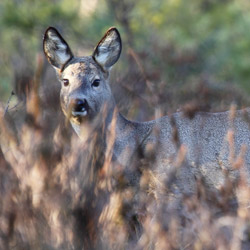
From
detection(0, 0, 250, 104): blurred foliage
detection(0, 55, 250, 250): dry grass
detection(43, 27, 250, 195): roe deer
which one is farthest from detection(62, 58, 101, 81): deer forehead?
detection(0, 55, 250, 250): dry grass

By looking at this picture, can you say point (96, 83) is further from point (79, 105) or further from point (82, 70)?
point (79, 105)

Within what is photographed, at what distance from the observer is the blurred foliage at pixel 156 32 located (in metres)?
13.8

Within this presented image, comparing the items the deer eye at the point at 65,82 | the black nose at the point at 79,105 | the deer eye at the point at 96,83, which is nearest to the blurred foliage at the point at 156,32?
the deer eye at the point at 96,83

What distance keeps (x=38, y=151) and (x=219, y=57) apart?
48.2 feet

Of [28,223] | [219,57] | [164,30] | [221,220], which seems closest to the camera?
[28,223]

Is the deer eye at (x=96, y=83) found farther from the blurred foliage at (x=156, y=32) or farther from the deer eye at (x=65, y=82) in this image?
the blurred foliage at (x=156, y=32)

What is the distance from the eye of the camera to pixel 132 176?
6.23 metres

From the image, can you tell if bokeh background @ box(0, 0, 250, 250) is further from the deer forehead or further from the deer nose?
the deer forehead

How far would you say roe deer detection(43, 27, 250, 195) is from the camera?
7191 millimetres

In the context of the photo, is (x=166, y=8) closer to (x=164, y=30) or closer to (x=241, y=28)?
(x=164, y=30)

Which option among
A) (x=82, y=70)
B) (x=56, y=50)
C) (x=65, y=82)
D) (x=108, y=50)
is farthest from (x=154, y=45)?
(x=65, y=82)

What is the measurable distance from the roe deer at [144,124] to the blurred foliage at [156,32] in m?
3.32

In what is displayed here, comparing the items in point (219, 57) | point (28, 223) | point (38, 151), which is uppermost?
point (38, 151)

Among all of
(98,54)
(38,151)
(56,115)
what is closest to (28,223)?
(38,151)
